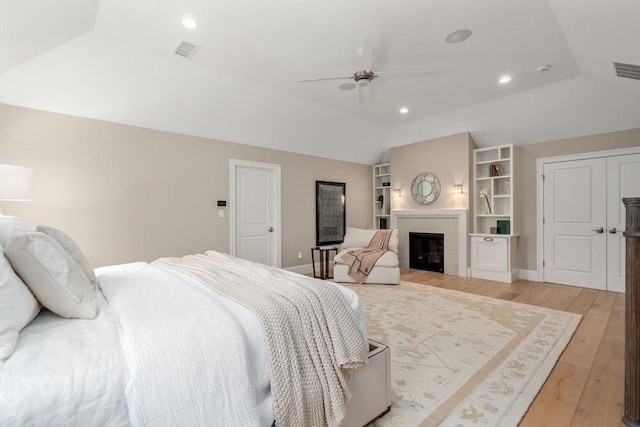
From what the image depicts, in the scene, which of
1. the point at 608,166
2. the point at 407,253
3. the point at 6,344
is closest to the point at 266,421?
the point at 6,344

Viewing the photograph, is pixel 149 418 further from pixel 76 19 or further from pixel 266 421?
pixel 76 19

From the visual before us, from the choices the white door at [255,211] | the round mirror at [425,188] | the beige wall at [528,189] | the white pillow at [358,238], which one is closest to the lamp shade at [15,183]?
the white door at [255,211]

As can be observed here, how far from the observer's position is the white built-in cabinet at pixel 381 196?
6.79 metres

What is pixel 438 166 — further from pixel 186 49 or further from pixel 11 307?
pixel 11 307

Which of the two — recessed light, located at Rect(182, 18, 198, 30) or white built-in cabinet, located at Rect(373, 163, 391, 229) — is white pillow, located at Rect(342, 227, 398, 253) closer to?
white built-in cabinet, located at Rect(373, 163, 391, 229)

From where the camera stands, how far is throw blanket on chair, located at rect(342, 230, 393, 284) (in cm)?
461

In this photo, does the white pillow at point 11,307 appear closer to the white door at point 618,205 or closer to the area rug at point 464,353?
the area rug at point 464,353

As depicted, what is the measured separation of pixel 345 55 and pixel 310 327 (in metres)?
2.99

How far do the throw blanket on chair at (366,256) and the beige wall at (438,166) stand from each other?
1313 mm

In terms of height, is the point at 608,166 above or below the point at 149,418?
above

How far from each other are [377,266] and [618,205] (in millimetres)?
3563

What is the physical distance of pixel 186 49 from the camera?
122 inches

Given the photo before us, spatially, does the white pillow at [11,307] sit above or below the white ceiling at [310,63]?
below

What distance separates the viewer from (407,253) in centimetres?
600
